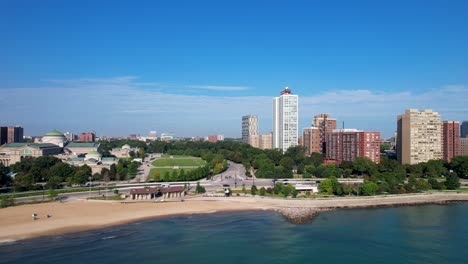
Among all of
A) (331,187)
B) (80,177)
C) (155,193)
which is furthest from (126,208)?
(331,187)

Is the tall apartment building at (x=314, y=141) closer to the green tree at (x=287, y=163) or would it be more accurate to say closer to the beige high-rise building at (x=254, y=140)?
the green tree at (x=287, y=163)

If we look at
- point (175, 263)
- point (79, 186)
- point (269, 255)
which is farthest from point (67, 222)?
point (79, 186)

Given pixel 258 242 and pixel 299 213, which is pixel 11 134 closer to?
pixel 299 213

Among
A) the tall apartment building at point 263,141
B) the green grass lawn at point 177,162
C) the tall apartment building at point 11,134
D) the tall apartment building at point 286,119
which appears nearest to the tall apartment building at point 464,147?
the tall apartment building at point 286,119

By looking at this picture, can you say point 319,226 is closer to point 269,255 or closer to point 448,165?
point 269,255

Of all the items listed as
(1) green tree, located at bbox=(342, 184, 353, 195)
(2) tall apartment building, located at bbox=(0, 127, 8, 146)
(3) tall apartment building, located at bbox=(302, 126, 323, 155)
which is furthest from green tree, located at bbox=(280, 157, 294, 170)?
(2) tall apartment building, located at bbox=(0, 127, 8, 146)

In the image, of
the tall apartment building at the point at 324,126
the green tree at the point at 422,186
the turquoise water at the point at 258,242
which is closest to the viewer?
the turquoise water at the point at 258,242

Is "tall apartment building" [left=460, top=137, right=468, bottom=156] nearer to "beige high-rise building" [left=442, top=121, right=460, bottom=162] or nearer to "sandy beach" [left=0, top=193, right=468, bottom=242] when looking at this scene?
"beige high-rise building" [left=442, top=121, right=460, bottom=162]
